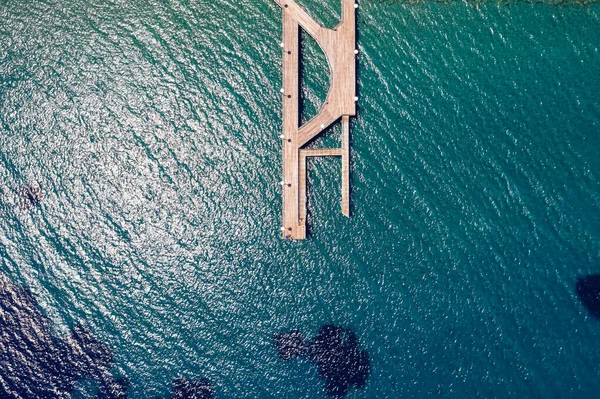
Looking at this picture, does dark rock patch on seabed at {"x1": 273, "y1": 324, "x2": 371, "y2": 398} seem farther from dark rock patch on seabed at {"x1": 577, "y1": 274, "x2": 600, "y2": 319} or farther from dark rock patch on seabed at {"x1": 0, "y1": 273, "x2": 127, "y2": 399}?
dark rock patch on seabed at {"x1": 577, "y1": 274, "x2": 600, "y2": 319}

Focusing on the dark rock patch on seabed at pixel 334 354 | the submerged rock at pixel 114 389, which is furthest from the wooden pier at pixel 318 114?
the submerged rock at pixel 114 389

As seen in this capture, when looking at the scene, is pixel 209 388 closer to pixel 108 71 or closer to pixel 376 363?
pixel 376 363

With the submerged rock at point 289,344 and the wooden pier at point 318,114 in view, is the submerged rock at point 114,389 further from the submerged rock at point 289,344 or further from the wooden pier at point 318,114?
the wooden pier at point 318,114

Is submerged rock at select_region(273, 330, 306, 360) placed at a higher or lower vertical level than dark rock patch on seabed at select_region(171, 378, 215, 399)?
higher

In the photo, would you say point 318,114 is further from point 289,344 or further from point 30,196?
point 30,196

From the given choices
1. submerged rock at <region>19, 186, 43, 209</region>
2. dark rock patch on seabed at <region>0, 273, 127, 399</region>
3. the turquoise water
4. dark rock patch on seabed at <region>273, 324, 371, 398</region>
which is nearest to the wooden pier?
the turquoise water

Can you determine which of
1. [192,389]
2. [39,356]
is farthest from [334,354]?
[39,356]
